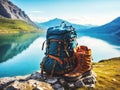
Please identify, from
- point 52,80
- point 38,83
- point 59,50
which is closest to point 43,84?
point 38,83

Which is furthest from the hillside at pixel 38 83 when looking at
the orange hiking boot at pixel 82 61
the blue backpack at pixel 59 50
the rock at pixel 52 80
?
the orange hiking boot at pixel 82 61

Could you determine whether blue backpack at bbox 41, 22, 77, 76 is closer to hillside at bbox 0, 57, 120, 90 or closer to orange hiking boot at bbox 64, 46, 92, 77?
orange hiking boot at bbox 64, 46, 92, 77

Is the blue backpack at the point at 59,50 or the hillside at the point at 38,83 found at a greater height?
the blue backpack at the point at 59,50

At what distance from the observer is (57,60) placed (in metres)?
20.4

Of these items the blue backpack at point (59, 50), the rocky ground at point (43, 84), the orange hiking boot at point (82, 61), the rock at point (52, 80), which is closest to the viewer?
the rocky ground at point (43, 84)

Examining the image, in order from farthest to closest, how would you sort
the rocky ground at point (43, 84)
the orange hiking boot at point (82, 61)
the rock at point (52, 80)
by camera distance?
the orange hiking boot at point (82, 61)
the rock at point (52, 80)
the rocky ground at point (43, 84)

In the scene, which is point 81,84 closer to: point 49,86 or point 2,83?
point 49,86

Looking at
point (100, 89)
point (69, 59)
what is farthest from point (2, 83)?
point (100, 89)

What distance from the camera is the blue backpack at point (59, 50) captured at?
20.5 m

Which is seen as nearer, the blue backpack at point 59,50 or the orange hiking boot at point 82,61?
the blue backpack at point 59,50

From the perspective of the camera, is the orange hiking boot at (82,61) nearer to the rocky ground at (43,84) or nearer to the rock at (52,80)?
the rocky ground at (43,84)

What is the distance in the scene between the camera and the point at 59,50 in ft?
67.1

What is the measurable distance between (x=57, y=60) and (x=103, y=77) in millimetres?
6499

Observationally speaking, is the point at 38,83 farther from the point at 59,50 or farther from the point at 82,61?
the point at 82,61
